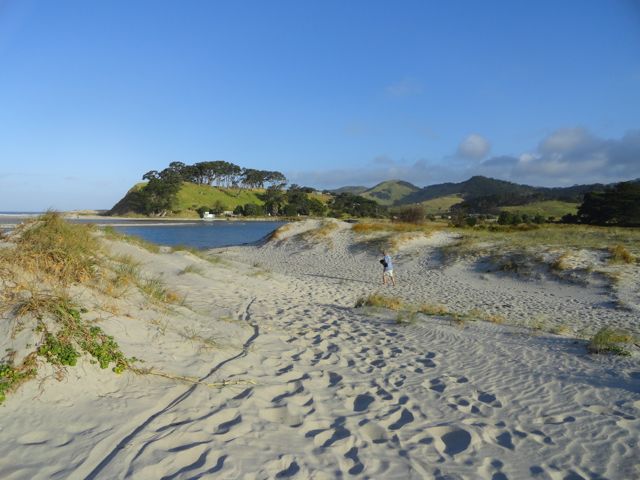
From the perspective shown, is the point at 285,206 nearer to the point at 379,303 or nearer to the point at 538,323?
the point at 379,303

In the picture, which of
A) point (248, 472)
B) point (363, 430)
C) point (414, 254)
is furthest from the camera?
point (414, 254)

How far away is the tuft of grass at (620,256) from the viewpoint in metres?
17.4

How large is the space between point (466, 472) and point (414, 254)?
2173 cm

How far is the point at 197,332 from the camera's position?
6.69 meters

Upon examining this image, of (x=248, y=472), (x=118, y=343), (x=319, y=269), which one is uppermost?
(x=118, y=343)

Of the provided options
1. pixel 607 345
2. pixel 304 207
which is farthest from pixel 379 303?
pixel 304 207

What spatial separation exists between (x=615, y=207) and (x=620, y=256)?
115 feet

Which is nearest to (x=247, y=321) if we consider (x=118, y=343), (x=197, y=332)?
(x=197, y=332)

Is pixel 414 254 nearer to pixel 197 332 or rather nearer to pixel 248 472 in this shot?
pixel 197 332

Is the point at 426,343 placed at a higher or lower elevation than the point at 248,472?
lower

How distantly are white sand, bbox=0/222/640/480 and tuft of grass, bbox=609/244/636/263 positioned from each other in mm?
12439

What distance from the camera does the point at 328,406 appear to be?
14.7 ft

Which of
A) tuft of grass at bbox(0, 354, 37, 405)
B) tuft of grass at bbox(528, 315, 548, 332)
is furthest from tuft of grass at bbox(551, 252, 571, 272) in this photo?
tuft of grass at bbox(0, 354, 37, 405)

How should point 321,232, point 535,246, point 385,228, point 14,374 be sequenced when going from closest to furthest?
1. point 14,374
2. point 535,246
3. point 385,228
4. point 321,232
